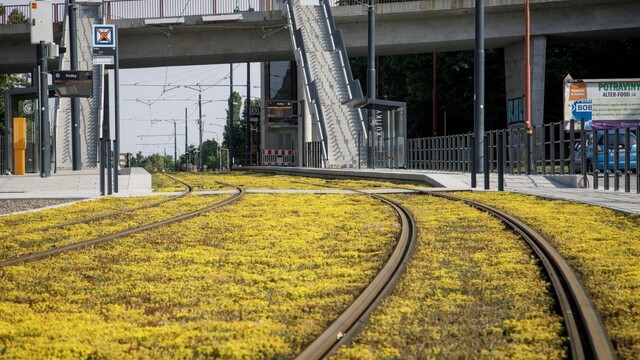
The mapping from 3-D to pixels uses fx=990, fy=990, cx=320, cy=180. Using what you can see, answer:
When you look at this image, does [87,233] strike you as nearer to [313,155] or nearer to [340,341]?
[340,341]

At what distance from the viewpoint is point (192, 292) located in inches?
268

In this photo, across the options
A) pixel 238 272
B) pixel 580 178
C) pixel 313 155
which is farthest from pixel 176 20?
pixel 238 272

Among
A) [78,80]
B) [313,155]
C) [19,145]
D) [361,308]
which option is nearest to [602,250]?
[361,308]

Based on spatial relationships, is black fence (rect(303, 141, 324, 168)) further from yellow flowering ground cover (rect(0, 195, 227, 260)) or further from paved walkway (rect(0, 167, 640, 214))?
yellow flowering ground cover (rect(0, 195, 227, 260))

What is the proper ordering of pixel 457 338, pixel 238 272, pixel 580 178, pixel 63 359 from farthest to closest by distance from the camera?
pixel 580 178 → pixel 238 272 → pixel 457 338 → pixel 63 359

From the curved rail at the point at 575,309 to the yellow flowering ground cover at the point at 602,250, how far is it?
74mm

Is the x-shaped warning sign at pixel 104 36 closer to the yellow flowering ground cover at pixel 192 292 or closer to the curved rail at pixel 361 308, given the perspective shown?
the yellow flowering ground cover at pixel 192 292

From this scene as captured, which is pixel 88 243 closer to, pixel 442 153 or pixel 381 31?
pixel 442 153

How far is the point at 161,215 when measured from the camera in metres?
14.0

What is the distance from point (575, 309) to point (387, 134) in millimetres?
33804

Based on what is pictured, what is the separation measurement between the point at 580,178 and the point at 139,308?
17.9 m

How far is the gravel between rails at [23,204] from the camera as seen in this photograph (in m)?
16.4

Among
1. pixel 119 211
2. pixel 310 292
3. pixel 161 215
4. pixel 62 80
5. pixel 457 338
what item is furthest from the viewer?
pixel 62 80

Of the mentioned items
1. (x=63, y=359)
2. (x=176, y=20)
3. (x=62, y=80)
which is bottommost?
(x=63, y=359)
